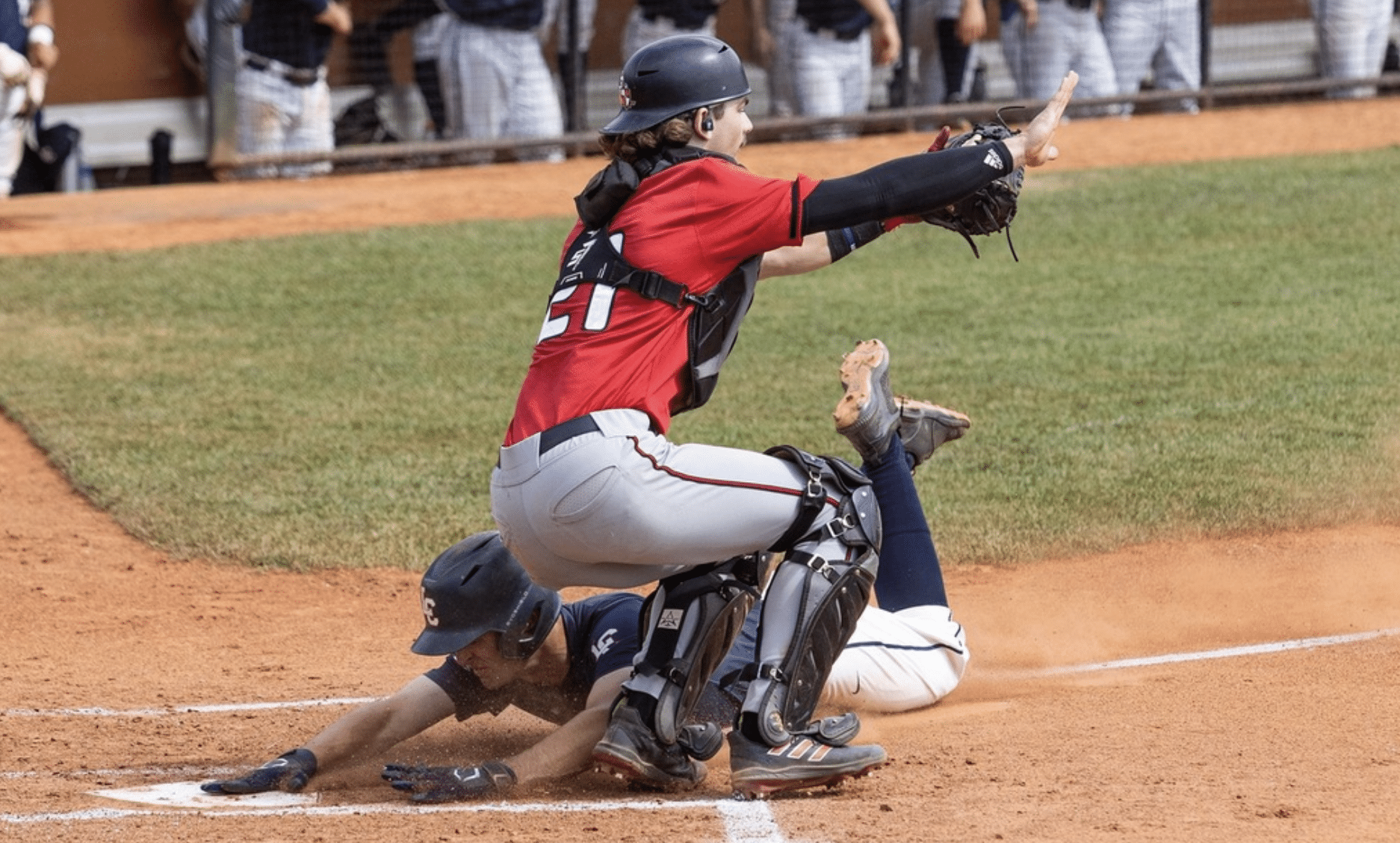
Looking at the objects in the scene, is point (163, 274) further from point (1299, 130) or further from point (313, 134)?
point (1299, 130)

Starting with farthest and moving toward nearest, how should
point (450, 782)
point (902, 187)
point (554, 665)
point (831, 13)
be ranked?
point (831, 13) → point (554, 665) → point (450, 782) → point (902, 187)

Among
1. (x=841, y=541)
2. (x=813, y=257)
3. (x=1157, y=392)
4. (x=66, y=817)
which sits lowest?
(x=1157, y=392)

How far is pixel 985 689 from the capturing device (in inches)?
200

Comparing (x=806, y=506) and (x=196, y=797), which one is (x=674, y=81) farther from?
(x=196, y=797)

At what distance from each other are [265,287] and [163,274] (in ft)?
2.41

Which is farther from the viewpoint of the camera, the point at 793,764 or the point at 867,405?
the point at 867,405

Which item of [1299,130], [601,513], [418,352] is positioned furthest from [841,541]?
[1299,130]

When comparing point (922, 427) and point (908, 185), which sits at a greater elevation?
point (908, 185)

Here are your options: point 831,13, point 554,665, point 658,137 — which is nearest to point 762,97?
point 831,13

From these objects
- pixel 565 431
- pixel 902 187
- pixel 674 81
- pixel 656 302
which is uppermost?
pixel 674 81

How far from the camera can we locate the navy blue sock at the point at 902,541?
484cm

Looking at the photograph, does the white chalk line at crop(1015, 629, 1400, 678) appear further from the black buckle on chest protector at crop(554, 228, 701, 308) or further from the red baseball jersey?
the black buckle on chest protector at crop(554, 228, 701, 308)

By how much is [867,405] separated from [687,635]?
870 mm

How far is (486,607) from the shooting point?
4348mm
